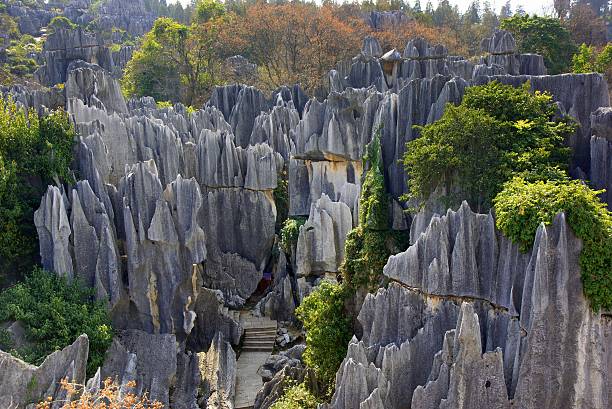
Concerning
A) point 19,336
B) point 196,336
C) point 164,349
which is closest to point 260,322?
point 196,336

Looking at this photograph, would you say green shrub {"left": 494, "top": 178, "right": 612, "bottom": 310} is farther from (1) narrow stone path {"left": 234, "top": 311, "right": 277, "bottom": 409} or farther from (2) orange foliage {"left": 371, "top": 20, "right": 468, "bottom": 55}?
(2) orange foliage {"left": 371, "top": 20, "right": 468, "bottom": 55}

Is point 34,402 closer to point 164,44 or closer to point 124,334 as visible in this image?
point 124,334

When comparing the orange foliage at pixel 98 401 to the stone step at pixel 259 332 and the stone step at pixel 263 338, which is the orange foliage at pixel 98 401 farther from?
the stone step at pixel 259 332

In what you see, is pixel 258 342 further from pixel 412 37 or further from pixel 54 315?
pixel 412 37

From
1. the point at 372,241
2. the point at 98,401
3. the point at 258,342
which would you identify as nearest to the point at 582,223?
the point at 372,241

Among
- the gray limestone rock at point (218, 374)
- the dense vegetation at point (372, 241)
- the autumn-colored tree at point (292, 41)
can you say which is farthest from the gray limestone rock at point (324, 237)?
the autumn-colored tree at point (292, 41)
